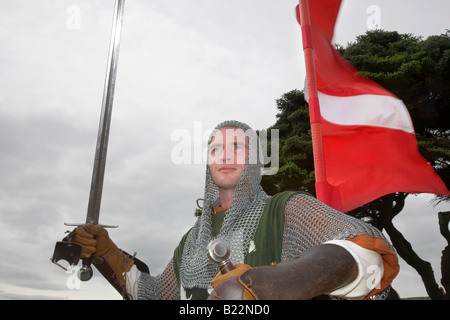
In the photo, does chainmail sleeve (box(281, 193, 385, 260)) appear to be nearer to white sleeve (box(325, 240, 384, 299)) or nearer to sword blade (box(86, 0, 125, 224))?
white sleeve (box(325, 240, 384, 299))

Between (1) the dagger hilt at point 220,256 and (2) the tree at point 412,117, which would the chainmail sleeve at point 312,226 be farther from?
(2) the tree at point 412,117

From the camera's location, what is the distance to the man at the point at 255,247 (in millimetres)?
1366

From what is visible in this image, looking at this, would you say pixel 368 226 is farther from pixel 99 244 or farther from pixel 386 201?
pixel 386 201

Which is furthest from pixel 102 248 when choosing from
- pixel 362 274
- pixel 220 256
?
pixel 362 274

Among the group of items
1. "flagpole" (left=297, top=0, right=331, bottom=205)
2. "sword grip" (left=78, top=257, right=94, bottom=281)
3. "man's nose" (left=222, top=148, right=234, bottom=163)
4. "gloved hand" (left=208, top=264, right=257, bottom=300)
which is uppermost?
"flagpole" (left=297, top=0, right=331, bottom=205)

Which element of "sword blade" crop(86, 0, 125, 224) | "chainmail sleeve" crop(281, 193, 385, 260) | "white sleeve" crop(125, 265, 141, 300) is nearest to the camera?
"chainmail sleeve" crop(281, 193, 385, 260)

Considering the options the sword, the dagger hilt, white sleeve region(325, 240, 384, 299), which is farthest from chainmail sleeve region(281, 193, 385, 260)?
the sword

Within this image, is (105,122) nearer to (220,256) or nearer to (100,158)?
(100,158)

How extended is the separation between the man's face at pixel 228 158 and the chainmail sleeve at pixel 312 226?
0.58 meters

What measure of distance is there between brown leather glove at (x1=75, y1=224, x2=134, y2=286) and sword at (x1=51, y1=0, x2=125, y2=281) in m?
0.08

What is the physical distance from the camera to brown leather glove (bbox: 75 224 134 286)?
2.49m
